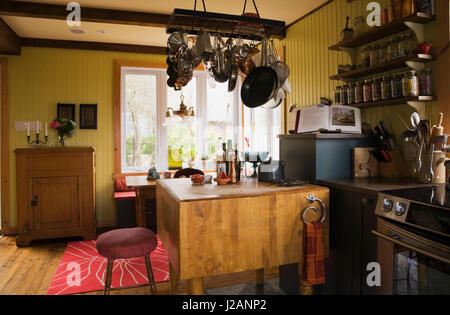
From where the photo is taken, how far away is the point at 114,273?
334 cm

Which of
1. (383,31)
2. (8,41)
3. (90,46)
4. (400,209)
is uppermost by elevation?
(90,46)

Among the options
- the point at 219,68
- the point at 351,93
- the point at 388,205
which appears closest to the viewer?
the point at 388,205

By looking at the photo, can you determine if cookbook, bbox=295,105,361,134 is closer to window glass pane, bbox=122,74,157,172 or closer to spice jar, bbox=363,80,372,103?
spice jar, bbox=363,80,372,103

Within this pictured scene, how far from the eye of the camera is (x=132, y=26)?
432 cm

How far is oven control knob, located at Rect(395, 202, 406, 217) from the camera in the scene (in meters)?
1.67

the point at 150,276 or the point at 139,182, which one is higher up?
the point at 139,182

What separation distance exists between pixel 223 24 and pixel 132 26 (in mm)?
2547

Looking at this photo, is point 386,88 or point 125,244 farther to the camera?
point 386,88

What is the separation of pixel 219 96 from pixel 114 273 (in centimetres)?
333

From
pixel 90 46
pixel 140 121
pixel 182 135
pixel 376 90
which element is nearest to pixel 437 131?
pixel 376 90

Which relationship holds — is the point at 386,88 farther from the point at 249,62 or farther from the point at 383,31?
the point at 249,62

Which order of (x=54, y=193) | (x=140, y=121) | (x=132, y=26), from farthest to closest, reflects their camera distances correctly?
(x=140, y=121) → (x=54, y=193) → (x=132, y=26)

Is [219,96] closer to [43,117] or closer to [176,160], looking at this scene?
[176,160]

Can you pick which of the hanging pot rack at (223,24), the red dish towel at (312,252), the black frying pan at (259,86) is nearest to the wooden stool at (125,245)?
the red dish towel at (312,252)
